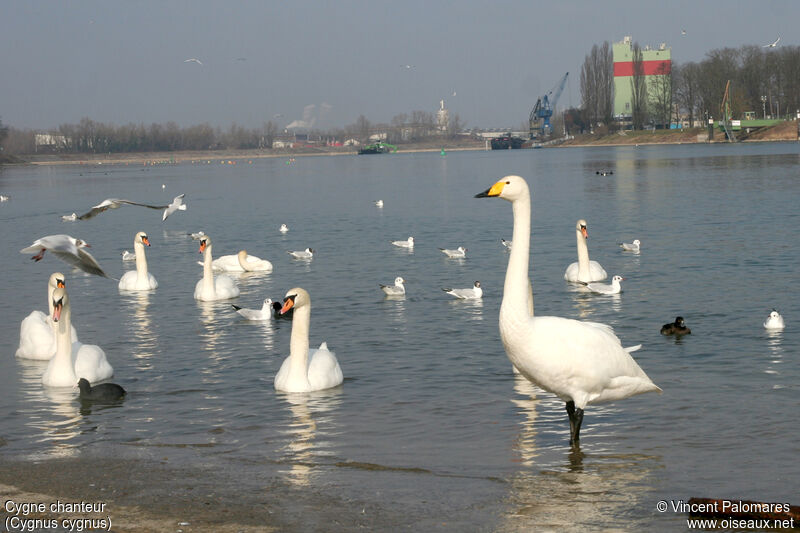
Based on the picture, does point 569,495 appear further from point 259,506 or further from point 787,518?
point 259,506

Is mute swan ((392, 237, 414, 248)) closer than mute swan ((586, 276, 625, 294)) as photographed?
No

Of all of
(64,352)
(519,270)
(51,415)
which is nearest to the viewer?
(519,270)

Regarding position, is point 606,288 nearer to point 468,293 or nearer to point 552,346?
point 468,293

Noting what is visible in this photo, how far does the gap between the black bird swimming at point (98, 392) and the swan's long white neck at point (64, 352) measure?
515mm

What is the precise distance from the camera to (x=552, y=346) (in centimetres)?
789

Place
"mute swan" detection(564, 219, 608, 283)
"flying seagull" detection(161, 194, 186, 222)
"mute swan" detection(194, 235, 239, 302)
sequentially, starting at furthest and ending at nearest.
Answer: "mute swan" detection(564, 219, 608, 283), "mute swan" detection(194, 235, 239, 302), "flying seagull" detection(161, 194, 186, 222)

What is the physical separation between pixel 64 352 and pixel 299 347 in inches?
114

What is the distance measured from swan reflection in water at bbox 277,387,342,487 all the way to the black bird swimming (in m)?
1.93

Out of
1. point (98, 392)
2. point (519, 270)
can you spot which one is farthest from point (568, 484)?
point (98, 392)

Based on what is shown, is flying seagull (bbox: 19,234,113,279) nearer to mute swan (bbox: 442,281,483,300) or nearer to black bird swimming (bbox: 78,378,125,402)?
black bird swimming (bbox: 78,378,125,402)

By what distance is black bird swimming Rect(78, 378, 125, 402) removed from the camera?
11.1 meters

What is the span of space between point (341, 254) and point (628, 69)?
6540 inches

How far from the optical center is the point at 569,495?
24.9ft

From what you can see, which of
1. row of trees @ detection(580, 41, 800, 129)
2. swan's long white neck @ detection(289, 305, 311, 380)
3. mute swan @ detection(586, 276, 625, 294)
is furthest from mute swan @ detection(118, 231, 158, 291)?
row of trees @ detection(580, 41, 800, 129)
